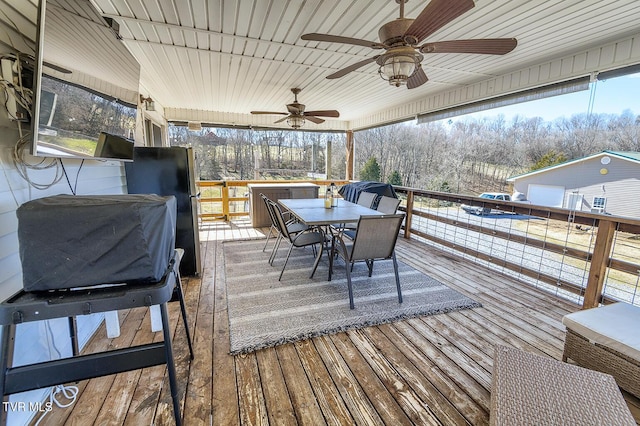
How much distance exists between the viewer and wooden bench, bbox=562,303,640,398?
1505 millimetres

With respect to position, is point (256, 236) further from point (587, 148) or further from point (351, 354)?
point (587, 148)

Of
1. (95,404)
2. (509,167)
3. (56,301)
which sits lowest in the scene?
(95,404)

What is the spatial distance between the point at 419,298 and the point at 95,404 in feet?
8.20

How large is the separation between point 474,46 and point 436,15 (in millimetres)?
537

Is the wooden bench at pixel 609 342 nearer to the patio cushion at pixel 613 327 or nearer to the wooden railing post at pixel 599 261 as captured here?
the patio cushion at pixel 613 327

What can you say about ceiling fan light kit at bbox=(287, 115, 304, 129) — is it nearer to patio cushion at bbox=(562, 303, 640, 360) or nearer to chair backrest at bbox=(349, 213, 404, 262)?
chair backrest at bbox=(349, 213, 404, 262)

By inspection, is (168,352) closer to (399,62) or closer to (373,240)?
(373,240)

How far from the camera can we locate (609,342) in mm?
1560

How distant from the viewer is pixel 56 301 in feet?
3.50

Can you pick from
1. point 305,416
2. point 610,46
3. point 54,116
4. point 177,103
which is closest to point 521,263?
point 610,46

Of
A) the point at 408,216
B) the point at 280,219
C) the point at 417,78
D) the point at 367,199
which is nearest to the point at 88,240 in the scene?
the point at 280,219

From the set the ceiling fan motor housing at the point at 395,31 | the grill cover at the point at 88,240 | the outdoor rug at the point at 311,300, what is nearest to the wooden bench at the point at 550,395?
the outdoor rug at the point at 311,300
